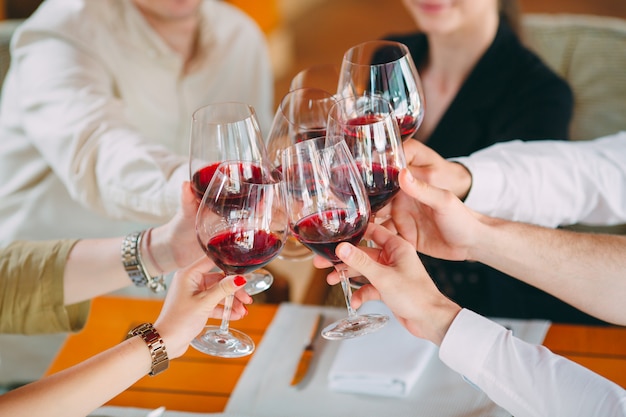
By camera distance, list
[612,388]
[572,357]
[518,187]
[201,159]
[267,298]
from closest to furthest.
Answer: [612,388] → [201,159] → [572,357] → [518,187] → [267,298]

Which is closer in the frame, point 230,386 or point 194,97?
point 230,386

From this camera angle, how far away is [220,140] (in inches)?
51.1

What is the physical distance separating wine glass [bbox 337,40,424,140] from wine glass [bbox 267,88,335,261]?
0.05 meters

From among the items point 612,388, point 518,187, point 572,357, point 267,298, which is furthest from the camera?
point 267,298

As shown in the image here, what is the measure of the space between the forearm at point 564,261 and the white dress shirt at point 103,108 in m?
0.65

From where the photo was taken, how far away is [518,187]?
163 cm

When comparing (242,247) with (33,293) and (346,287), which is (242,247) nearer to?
(346,287)

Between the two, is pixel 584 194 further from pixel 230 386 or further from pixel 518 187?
pixel 230 386

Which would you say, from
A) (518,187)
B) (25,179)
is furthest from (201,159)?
(25,179)

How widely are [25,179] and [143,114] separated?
1.24ft

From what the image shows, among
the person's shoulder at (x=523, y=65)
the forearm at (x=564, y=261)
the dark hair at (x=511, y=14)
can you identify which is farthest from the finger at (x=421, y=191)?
the dark hair at (x=511, y=14)

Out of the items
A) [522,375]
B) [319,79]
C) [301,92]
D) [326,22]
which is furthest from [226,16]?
[326,22]

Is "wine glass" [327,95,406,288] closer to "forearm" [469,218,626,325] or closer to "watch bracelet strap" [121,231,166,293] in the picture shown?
"forearm" [469,218,626,325]

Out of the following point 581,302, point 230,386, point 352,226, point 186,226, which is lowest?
point 230,386
